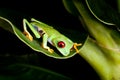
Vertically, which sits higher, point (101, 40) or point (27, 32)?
point (27, 32)

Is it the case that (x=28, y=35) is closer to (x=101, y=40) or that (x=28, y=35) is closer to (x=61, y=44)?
(x=61, y=44)

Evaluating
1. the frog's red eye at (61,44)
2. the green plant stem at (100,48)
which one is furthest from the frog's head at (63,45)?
the green plant stem at (100,48)

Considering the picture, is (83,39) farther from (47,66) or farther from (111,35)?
(47,66)

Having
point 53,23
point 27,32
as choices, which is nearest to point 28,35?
point 27,32

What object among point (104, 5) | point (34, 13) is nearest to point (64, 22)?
point (34, 13)

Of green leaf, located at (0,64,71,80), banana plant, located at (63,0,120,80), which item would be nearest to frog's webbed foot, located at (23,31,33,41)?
banana plant, located at (63,0,120,80)

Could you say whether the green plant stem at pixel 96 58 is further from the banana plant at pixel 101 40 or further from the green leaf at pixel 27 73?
the green leaf at pixel 27 73

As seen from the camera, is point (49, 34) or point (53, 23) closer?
point (49, 34)

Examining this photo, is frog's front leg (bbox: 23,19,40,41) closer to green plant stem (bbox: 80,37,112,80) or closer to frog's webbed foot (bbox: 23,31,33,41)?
frog's webbed foot (bbox: 23,31,33,41)
